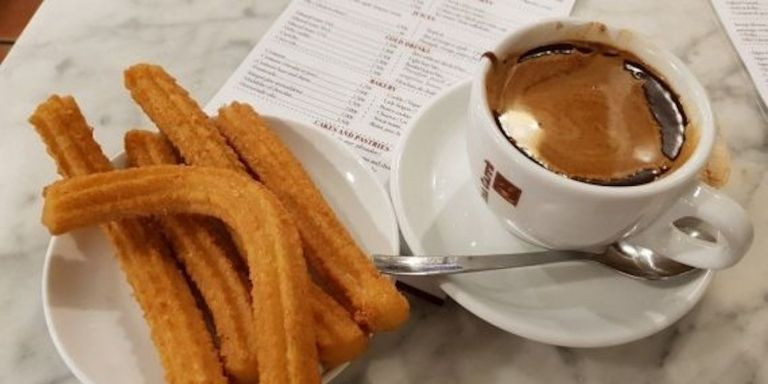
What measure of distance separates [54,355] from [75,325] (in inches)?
2.1

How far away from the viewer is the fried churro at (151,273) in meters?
0.48

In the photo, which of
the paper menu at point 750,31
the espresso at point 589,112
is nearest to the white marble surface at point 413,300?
the paper menu at point 750,31

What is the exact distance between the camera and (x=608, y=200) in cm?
50

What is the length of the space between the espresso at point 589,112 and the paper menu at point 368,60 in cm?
13

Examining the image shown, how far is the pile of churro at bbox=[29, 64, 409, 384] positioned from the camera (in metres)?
0.48

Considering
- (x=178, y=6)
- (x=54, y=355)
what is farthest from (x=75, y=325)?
(x=178, y=6)

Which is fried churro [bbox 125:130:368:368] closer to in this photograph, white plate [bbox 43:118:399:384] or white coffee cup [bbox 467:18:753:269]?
white plate [bbox 43:118:399:384]

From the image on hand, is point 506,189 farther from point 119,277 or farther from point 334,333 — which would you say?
point 119,277

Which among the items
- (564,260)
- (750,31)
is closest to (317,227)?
(564,260)

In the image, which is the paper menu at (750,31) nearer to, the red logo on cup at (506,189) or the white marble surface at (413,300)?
the white marble surface at (413,300)

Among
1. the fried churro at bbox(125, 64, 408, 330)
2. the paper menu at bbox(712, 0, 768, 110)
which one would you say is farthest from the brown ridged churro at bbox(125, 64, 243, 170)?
the paper menu at bbox(712, 0, 768, 110)

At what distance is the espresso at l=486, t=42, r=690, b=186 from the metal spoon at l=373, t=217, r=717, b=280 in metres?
0.06

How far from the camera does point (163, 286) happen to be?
52cm

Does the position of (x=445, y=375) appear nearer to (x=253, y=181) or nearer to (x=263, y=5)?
(x=253, y=181)
